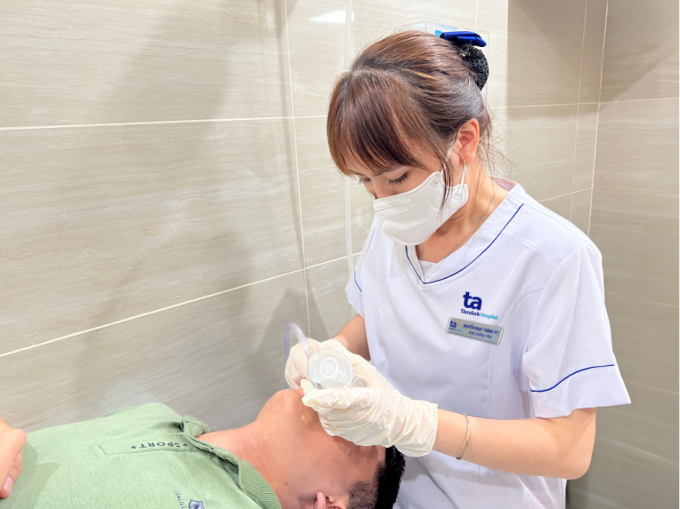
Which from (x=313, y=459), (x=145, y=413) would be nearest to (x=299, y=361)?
(x=313, y=459)

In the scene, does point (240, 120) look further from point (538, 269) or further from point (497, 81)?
point (497, 81)

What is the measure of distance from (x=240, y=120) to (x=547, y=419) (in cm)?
92

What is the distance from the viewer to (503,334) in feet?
3.26

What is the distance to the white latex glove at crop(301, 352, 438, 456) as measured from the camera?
88 centimetres

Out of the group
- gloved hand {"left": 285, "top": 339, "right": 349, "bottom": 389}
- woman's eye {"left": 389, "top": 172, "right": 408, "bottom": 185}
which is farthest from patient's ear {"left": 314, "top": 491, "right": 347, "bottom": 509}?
woman's eye {"left": 389, "top": 172, "right": 408, "bottom": 185}

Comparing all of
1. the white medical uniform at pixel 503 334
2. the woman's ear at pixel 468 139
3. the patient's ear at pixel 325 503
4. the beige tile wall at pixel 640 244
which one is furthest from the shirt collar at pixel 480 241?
the beige tile wall at pixel 640 244

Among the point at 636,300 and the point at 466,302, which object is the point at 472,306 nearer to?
the point at 466,302

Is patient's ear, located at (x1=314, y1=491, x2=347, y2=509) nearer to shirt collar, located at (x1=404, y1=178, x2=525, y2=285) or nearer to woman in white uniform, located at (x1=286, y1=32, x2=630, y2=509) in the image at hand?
woman in white uniform, located at (x1=286, y1=32, x2=630, y2=509)

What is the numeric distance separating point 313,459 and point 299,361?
197 mm

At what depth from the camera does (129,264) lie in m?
1.04

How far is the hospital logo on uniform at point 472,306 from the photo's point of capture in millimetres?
1014

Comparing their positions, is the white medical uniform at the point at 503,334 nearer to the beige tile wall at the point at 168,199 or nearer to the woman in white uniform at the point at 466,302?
the woman in white uniform at the point at 466,302

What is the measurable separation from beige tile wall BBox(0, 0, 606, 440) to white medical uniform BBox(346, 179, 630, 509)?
11.4 inches

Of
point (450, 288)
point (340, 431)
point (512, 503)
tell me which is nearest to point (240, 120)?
point (450, 288)
